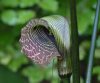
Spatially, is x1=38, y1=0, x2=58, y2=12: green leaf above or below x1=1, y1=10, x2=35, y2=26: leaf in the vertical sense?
above

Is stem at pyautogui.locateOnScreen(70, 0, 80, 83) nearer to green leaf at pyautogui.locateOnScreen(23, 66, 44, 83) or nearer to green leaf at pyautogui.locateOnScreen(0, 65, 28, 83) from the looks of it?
green leaf at pyautogui.locateOnScreen(23, 66, 44, 83)

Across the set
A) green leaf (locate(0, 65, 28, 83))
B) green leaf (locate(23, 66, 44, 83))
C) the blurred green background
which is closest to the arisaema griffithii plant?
the blurred green background

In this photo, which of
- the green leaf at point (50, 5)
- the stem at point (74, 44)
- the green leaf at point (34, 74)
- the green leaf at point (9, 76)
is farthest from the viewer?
the green leaf at point (9, 76)

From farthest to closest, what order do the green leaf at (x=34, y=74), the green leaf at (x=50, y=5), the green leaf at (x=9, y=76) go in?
the green leaf at (x=9, y=76)
the green leaf at (x=34, y=74)
the green leaf at (x=50, y=5)

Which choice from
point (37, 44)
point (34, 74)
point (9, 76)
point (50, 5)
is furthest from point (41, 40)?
point (9, 76)

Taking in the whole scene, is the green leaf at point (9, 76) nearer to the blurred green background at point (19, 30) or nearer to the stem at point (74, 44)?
the blurred green background at point (19, 30)

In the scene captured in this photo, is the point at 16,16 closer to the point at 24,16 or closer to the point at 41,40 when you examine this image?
the point at 24,16

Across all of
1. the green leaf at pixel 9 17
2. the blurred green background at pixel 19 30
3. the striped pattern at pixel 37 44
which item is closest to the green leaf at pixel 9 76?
the blurred green background at pixel 19 30

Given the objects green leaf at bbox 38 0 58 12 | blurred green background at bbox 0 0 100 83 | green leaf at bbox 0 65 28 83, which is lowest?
green leaf at bbox 0 65 28 83
